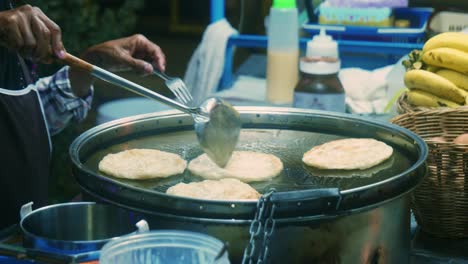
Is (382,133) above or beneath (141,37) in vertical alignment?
beneath

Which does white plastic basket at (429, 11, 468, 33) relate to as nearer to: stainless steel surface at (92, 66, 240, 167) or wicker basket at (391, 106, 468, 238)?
wicker basket at (391, 106, 468, 238)

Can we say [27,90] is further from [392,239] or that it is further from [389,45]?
[389,45]

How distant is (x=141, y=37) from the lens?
2396 mm

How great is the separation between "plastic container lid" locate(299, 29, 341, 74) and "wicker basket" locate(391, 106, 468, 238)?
1.43 feet

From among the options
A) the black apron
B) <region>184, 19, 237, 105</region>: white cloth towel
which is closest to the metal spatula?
the black apron

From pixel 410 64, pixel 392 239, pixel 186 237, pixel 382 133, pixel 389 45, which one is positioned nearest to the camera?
pixel 186 237

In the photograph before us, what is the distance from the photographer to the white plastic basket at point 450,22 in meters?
3.39

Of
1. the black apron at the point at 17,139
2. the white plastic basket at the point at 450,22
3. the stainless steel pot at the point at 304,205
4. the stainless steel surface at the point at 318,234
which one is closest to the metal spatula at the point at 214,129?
the stainless steel pot at the point at 304,205

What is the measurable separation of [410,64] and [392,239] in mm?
1079

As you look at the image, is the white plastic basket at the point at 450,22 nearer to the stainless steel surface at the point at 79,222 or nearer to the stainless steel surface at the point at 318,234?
the stainless steel surface at the point at 318,234

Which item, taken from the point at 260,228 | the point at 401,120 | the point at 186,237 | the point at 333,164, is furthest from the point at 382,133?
the point at 186,237

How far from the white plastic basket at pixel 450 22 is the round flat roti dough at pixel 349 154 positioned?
155 centimetres

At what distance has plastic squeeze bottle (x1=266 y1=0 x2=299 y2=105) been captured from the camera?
10.1 feet

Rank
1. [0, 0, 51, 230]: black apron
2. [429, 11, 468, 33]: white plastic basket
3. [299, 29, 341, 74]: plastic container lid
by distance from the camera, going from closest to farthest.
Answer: [0, 0, 51, 230]: black apron, [299, 29, 341, 74]: plastic container lid, [429, 11, 468, 33]: white plastic basket
